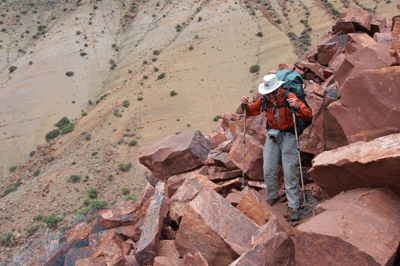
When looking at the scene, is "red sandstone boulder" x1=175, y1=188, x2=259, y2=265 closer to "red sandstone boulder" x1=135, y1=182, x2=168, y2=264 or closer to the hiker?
"red sandstone boulder" x1=135, y1=182, x2=168, y2=264

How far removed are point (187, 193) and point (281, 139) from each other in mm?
2402

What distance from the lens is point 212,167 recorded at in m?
7.33

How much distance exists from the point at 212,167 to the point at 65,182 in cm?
1588

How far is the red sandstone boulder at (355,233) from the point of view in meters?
2.65

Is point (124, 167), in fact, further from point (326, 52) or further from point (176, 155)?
point (326, 52)

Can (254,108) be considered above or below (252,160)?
above

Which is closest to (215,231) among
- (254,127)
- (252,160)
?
(252,160)

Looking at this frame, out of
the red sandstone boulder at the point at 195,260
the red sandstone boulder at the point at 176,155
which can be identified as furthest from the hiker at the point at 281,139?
the red sandstone boulder at the point at 176,155

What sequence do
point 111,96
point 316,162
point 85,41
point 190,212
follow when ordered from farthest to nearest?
point 85,41 → point 111,96 → point 190,212 → point 316,162

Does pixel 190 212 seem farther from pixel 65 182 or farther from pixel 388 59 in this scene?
pixel 65 182

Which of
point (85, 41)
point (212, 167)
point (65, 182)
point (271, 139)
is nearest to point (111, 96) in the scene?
point (65, 182)

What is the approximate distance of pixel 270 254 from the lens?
3039 millimetres

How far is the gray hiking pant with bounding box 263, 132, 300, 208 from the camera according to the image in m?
5.10

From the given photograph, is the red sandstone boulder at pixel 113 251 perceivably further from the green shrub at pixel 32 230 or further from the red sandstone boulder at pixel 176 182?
the green shrub at pixel 32 230
